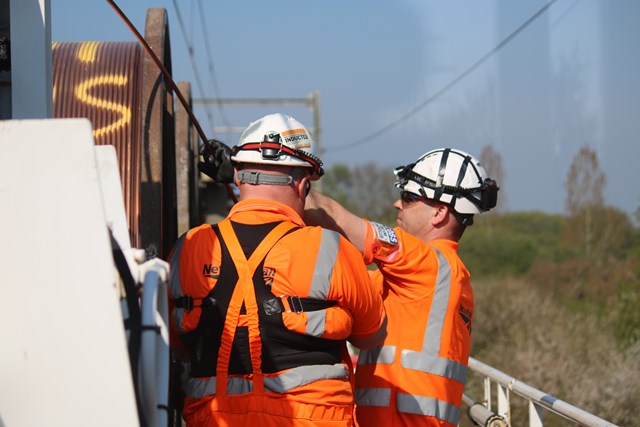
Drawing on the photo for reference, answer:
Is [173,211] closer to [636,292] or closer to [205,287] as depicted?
[205,287]

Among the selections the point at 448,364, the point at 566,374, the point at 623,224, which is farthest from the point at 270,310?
the point at 623,224

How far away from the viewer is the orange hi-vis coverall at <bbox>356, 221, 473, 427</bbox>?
371 cm

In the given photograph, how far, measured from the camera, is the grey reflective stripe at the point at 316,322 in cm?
309

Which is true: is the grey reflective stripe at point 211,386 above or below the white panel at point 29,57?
below

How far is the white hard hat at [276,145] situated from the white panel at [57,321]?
1.53 m

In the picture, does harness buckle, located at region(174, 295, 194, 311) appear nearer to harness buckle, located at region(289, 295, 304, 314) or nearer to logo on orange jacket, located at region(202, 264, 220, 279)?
logo on orange jacket, located at region(202, 264, 220, 279)

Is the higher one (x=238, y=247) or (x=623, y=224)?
(x=238, y=247)

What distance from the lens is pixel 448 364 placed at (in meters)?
3.78

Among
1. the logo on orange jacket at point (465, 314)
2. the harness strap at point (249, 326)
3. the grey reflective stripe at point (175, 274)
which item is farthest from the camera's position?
the logo on orange jacket at point (465, 314)

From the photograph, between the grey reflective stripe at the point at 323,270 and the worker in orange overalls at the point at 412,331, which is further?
the worker in orange overalls at the point at 412,331

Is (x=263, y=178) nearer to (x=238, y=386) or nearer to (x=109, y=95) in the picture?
(x=238, y=386)

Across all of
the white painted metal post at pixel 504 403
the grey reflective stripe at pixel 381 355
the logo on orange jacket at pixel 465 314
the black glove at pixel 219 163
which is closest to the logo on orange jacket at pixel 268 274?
the grey reflective stripe at pixel 381 355

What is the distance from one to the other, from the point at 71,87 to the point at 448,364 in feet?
10.0

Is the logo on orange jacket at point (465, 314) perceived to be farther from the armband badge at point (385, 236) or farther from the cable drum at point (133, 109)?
the cable drum at point (133, 109)
